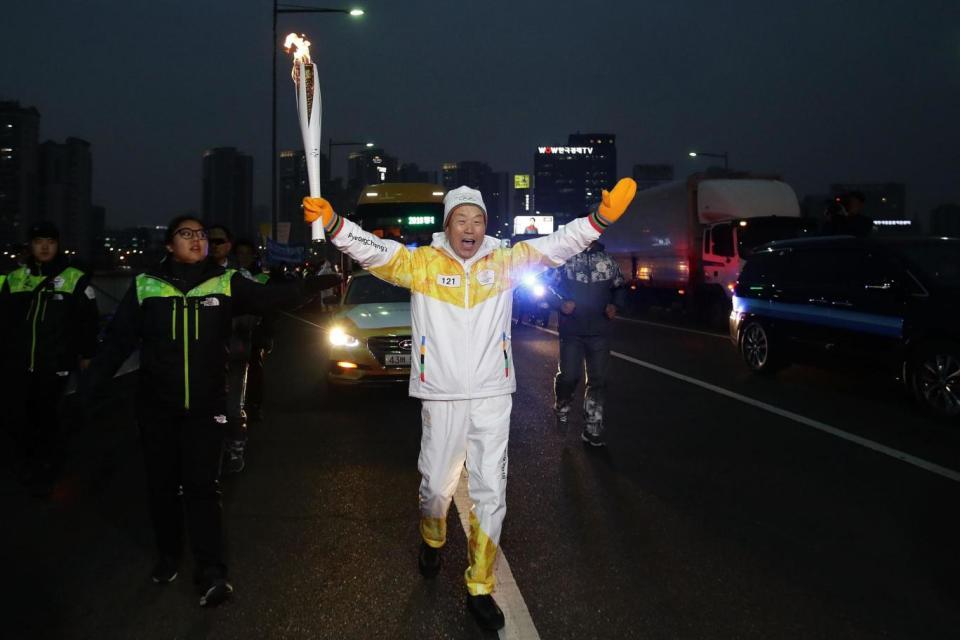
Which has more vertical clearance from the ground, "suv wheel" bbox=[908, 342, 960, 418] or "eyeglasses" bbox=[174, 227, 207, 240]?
"eyeglasses" bbox=[174, 227, 207, 240]

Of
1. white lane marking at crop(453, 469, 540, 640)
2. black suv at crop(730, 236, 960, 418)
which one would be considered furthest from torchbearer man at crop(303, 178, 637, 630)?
black suv at crop(730, 236, 960, 418)

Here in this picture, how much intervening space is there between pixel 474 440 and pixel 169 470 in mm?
1512

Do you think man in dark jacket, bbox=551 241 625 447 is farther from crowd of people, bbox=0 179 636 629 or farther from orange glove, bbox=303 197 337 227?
orange glove, bbox=303 197 337 227

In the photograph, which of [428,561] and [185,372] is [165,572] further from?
[428,561]

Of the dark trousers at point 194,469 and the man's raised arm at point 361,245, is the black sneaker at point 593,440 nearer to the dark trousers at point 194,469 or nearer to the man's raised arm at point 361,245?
the man's raised arm at point 361,245

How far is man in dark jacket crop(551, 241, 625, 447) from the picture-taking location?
711 cm

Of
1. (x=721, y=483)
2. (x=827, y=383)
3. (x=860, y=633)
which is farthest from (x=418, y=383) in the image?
(x=827, y=383)

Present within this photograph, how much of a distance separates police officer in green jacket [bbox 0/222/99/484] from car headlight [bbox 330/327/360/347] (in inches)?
135

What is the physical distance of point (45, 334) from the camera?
5879mm

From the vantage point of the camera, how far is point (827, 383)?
11.2m

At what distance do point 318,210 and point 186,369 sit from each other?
1.00 metres

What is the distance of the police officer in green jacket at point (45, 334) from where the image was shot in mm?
5898

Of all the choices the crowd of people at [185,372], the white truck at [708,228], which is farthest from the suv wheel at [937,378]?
the white truck at [708,228]

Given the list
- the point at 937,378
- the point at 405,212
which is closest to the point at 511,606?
the point at 937,378
